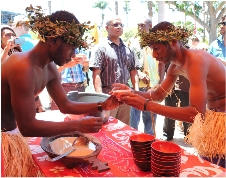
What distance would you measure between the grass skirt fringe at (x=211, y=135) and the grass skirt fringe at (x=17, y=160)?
4.16 feet

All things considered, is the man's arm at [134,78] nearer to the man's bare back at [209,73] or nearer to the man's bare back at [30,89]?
the man's bare back at [209,73]

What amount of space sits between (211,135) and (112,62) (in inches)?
81.1

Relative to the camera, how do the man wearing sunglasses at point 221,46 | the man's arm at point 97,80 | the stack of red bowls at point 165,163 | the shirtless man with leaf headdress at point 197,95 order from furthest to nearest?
1. the man wearing sunglasses at point 221,46
2. the man's arm at point 97,80
3. the shirtless man with leaf headdress at point 197,95
4. the stack of red bowls at point 165,163

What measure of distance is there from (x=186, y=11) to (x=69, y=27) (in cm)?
1165

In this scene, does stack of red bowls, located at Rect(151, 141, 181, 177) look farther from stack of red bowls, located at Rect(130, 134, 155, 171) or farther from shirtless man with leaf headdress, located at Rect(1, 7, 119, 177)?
shirtless man with leaf headdress, located at Rect(1, 7, 119, 177)

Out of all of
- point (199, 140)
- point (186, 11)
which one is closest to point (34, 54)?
point (199, 140)

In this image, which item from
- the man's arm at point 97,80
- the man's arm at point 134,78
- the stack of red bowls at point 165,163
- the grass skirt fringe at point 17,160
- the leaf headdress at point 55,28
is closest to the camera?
the stack of red bowls at point 165,163

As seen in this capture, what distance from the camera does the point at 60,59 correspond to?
80.7 inches

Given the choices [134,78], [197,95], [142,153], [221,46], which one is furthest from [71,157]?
[221,46]

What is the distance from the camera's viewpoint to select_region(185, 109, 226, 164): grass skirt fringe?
2129 mm

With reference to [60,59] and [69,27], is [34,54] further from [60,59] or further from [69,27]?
[69,27]

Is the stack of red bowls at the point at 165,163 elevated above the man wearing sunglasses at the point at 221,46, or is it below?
below

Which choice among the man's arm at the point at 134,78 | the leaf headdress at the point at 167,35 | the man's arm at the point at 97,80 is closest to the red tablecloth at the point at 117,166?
the leaf headdress at the point at 167,35

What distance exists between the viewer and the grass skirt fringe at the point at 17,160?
1.70m
